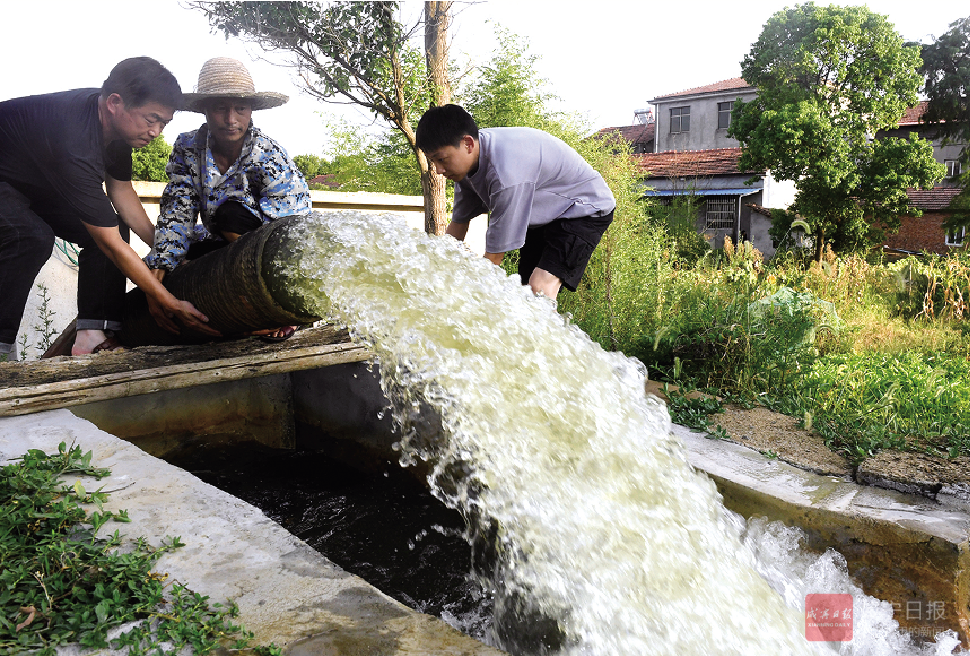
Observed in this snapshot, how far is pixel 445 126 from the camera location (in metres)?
2.88

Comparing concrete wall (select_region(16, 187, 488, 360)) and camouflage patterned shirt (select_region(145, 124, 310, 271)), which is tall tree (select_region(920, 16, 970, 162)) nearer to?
concrete wall (select_region(16, 187, 488, 360))

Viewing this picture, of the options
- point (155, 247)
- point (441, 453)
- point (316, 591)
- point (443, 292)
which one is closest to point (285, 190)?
point (155, 247)

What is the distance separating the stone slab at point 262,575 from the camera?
1.20 m

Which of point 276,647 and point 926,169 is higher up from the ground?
point 926,169

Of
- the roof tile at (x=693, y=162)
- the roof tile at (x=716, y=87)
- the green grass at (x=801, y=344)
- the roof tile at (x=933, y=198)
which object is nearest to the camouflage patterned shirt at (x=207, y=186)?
the green grass at (x=801, y=344)

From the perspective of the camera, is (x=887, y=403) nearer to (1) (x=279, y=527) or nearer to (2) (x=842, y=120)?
(1) (x=279, y=527)

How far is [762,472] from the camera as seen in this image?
8.80 ft

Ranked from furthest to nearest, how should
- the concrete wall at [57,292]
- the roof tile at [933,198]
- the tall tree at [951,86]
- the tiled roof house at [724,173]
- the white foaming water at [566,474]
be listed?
the roof tile at [933,198] → the tiled roof house at [724,173] → the tall tree at [951,86] → the concrete wall at [57,292] → the white foaming water at [566,474]

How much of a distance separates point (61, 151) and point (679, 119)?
24595 millimetres

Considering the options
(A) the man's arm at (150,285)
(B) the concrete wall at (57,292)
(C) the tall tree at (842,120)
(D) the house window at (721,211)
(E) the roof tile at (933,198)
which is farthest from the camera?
(E) the roof tile at (933,198)

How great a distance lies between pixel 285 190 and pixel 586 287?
340 centimetres

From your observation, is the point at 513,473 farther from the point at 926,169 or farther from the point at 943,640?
the point at 926,169

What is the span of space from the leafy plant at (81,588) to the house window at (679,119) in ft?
83.9

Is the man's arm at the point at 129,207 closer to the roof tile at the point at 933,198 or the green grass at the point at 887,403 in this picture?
the green grass at the point at 887,403
